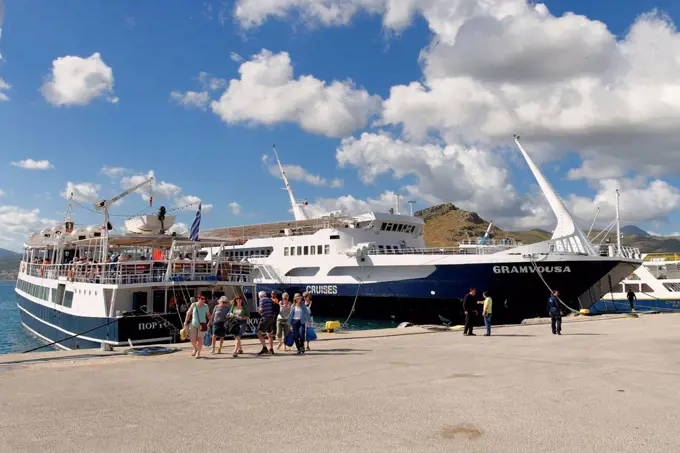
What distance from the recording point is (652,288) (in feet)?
128

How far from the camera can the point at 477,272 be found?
30.7 meters

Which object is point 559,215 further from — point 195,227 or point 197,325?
point 197,325

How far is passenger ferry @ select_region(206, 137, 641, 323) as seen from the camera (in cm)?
3017

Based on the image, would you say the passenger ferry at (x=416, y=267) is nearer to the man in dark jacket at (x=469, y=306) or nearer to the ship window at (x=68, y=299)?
the ship window at (x=68, y=299)

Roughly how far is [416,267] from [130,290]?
1793 centimetres

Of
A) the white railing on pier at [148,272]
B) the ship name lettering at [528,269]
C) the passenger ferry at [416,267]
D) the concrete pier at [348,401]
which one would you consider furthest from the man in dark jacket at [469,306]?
the ship name lettering at [528,269]

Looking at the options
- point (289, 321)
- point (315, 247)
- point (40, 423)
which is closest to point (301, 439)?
point (40, 423)

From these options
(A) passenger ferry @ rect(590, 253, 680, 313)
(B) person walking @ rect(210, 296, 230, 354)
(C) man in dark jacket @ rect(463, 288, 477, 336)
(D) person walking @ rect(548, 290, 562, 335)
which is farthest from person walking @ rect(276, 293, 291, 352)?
(A) passenger ferry @ rect(590, 253, 680, 313)

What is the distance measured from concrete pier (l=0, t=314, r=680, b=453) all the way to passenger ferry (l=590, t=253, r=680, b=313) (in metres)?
29.3

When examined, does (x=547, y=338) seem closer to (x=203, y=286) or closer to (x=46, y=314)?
(x=203, y=286)

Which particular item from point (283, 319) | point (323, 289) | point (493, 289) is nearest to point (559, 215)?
point (493, 289)

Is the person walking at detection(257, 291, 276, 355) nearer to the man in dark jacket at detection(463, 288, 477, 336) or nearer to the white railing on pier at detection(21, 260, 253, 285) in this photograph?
the man in dark jacket at detection(463, 288, 477, 336)

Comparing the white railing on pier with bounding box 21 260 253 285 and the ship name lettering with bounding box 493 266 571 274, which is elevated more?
the ship name lettering with bounding box 493 266 571 274

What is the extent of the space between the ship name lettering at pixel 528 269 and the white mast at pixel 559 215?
2.54 meters
